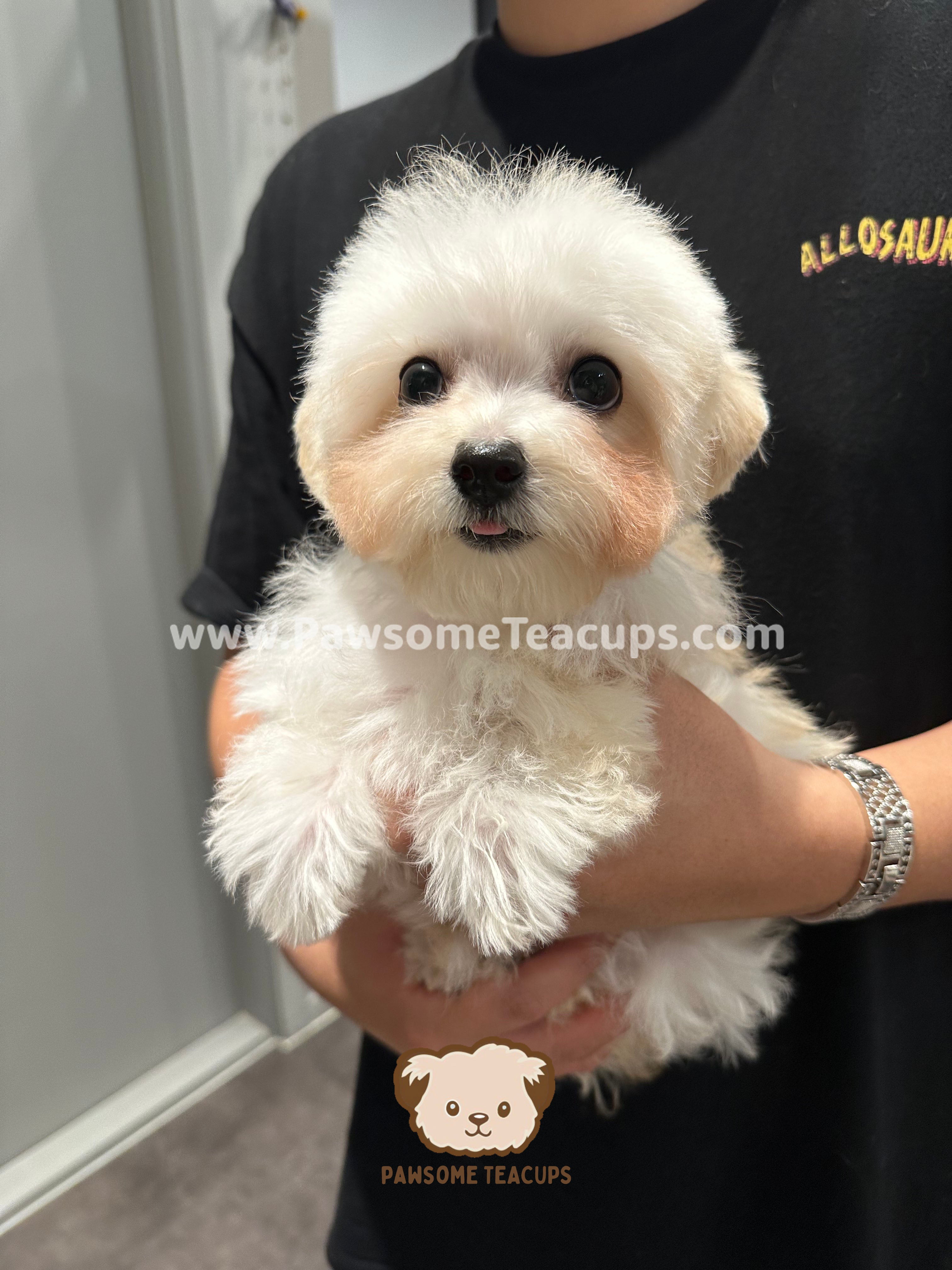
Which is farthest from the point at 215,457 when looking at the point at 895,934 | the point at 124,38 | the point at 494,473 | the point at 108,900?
the point at 895,934

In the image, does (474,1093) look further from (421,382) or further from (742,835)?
(421,382)

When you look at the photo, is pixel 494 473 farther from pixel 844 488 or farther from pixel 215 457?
pixel 215 457

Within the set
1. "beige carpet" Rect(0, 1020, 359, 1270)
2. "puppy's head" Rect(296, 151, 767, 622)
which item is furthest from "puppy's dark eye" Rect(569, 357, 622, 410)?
"beige carpet" Rect(0, 1020, 359, 1270)

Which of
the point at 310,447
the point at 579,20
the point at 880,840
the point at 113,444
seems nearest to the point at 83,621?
the point at 113,444

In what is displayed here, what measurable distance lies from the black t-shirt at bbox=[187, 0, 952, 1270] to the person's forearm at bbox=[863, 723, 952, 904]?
0.09 metres

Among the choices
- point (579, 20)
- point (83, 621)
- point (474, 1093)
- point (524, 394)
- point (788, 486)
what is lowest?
point (474, 1093)

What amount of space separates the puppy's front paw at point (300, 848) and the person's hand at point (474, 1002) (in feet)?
0.55

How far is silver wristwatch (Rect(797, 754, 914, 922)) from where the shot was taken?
2.62 feet

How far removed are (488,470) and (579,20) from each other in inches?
25.5

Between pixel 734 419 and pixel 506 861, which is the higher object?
pixel 734 419

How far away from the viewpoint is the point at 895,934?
0.95 metres

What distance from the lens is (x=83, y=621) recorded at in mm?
1812

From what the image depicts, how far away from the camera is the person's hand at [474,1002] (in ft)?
2.52

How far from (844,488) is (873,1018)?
0.62 m
